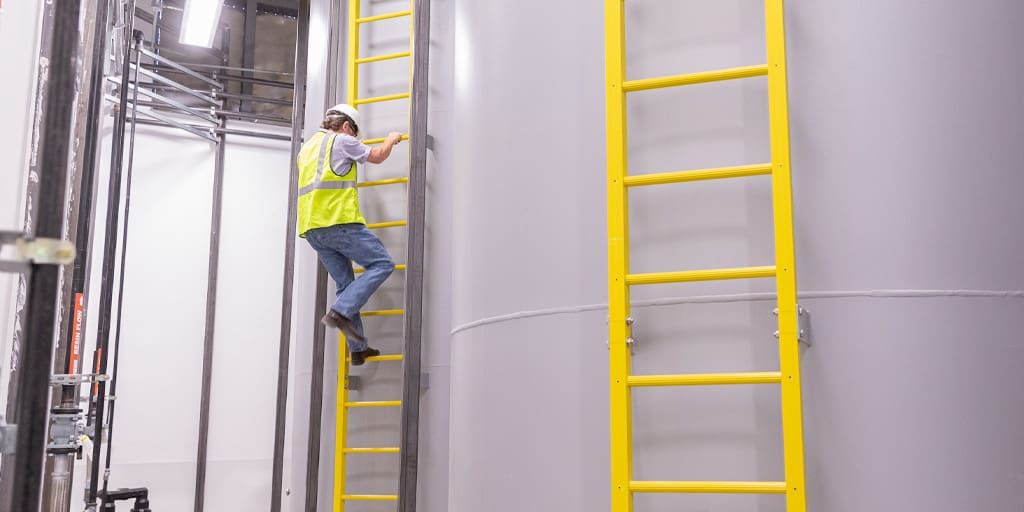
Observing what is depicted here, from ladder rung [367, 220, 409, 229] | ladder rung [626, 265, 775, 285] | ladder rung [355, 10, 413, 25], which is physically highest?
ladder rung [355, 10, 413, 25]

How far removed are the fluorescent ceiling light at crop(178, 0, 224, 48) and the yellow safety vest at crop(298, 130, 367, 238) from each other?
309 centimetres

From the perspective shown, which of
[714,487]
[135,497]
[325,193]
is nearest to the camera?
[714,487]

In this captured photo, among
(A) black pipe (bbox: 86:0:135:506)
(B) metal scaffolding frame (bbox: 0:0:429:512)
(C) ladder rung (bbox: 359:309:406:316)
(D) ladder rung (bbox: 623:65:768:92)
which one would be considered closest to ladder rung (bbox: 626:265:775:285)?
(D) ladder rung (bbox: 623:65:768:92)

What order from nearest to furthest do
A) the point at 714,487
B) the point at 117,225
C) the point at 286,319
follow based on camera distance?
1. the point at 714,487
2. the point at 117,225
3. the point at 286,319

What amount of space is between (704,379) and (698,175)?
62 cm

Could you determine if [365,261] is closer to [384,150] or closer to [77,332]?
[384,150]

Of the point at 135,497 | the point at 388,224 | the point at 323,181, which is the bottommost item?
the point at 135,497

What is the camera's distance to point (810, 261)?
2754mm

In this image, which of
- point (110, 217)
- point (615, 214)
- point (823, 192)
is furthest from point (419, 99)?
point (823, 192)

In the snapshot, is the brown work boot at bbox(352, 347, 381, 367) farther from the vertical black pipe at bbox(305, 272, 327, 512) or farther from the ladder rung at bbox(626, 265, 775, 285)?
the ladder rung at bbox(626, 265, 775, 285)

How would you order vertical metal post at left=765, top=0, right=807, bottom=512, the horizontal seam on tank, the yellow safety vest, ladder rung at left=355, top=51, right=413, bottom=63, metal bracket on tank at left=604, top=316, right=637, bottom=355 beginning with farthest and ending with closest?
ladder rung at left=355, top=51, right=413, bottom=63
the yellow safety vest
metal bracket on tank at left=604, top=316, right=637, bottom=355
the horizontal seam on tank
vertical metal post at left=765, top=0, right=807, bottom=512

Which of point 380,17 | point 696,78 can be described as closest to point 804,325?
point 696,78

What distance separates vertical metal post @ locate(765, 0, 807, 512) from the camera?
2.58 metres

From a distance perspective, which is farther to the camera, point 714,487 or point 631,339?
point 631,339
